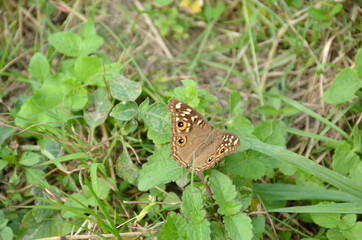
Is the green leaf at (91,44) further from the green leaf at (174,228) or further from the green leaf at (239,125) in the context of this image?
the green leaf at (174,228)

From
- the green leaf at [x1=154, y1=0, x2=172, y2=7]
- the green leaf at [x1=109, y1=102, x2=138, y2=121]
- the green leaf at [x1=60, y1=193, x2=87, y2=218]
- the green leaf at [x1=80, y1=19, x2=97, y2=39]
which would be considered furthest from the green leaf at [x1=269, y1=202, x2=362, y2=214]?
the green leaf at [x1=154, y1=0, x2=172, y2=7]

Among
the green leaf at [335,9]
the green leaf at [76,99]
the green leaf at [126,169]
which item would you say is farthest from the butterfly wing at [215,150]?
the green leaf at [335,9]

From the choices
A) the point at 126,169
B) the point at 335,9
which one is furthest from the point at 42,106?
the point at 335,9

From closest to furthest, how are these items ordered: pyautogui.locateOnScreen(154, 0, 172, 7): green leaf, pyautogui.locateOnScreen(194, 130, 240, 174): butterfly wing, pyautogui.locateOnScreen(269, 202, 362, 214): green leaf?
pyautogui.locateOnScreen(194, 130, 240, 174): butterfly wing → pyautogui.locateOnScreen(269, 202, 362, 214): green leaf → pyautogui.locateOnScreen(154, 0, 172, 7): green leaf

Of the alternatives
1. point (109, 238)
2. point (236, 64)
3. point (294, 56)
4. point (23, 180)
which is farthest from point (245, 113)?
point (23, 180)

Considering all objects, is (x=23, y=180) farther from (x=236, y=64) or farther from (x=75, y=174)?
(x=236, y=64)

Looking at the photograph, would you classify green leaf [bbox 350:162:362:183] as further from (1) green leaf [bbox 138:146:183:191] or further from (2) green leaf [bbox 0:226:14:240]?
(2) green leaf [bbox 0:226:14:240]
